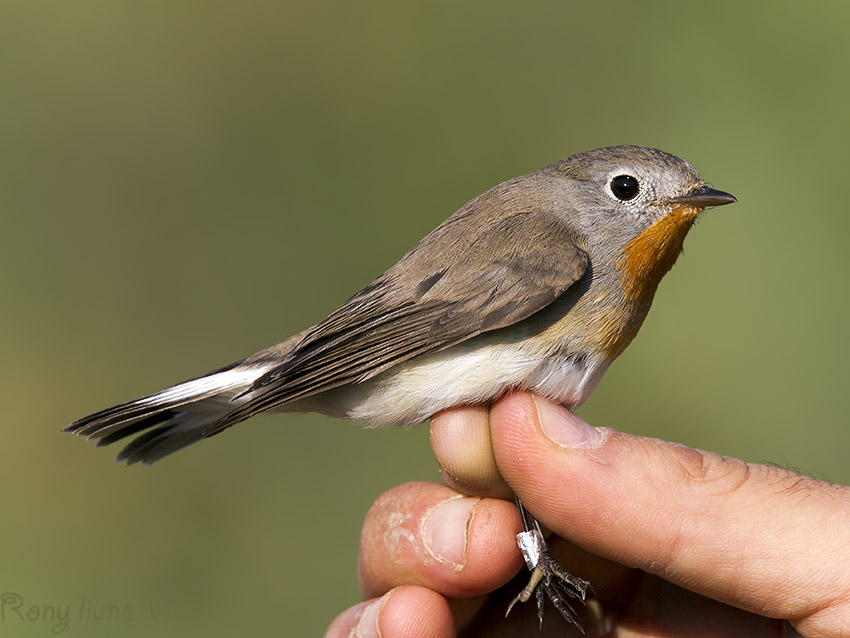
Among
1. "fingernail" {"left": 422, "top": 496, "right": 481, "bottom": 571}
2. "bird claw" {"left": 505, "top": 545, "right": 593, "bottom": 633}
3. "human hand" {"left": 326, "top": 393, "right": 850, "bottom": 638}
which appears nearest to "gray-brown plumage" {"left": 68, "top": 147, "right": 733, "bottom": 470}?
"human hand" {"left": 326, "top": 393, "right": 850, "bottom": 638}

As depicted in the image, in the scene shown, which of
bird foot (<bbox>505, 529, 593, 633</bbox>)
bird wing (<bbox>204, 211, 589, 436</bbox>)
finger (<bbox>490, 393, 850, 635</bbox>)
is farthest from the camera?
bird foot (<bbox>505, 529, 593, 633</bbox>)

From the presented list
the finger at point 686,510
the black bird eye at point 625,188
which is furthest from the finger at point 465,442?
the black bird eye at point 625,188

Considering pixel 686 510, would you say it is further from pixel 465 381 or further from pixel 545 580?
pixel 465 381

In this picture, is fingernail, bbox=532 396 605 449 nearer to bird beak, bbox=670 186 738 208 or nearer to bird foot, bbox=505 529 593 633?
bird foot, bbox=505 529 593 633

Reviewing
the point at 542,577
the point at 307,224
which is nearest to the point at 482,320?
the point at 542,577

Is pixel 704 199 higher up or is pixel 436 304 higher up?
pixel 704 199

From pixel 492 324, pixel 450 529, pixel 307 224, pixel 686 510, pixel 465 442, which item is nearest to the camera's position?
pixel 686 510
